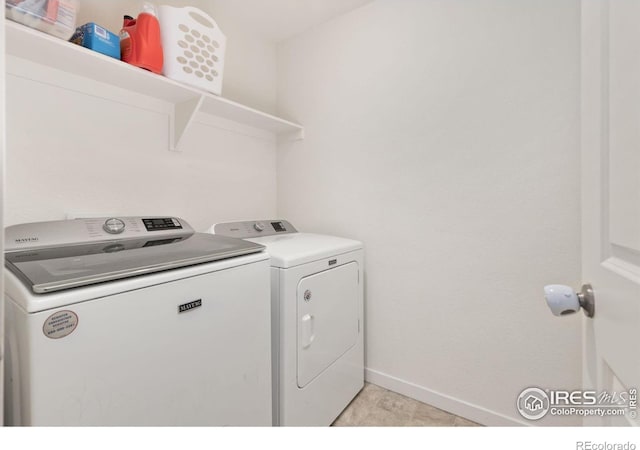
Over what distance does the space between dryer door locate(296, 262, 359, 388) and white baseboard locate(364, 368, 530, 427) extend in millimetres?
387

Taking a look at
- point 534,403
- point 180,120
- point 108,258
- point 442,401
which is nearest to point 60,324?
point 108,258

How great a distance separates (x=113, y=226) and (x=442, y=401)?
78.6 inches

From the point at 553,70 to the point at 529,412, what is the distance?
164cm

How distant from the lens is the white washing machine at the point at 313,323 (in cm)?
131

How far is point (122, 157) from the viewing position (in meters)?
1.51

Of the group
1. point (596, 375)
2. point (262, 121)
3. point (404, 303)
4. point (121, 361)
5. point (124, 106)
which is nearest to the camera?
point (596, 375)

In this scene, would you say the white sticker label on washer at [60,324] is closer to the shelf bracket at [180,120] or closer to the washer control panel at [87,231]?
the washer control panel at [87,231]

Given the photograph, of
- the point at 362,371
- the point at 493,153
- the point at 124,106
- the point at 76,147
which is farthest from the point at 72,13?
the point at 362,371

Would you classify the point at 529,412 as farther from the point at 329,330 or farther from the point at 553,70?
the point at 553,70

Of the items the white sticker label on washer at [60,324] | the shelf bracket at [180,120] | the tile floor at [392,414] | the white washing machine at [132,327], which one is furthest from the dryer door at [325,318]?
the shelf bracket at [180,120]

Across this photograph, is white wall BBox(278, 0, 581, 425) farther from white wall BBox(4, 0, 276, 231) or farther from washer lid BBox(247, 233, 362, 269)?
white wall BBox(4, 0, 276, 231)

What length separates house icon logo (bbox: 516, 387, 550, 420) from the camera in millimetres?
990

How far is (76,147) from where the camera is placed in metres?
1.36

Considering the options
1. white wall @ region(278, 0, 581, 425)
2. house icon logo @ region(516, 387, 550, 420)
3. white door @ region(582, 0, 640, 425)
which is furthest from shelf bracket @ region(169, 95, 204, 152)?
house icon logo @ region(516, 387, 550, 420)
